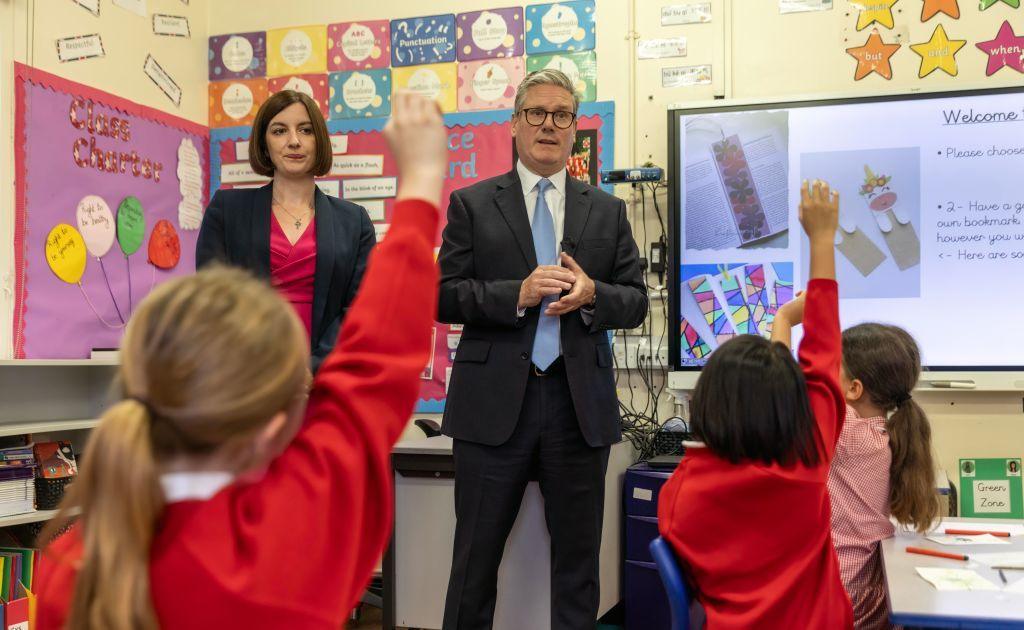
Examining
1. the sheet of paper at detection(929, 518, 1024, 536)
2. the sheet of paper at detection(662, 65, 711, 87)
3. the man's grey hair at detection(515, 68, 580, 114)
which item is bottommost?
the sheet of paper at detection(929, 518, 1024, 536)

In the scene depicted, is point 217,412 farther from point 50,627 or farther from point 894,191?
point 894,191

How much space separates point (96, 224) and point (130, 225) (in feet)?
0.59

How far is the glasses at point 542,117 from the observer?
7.82 feet

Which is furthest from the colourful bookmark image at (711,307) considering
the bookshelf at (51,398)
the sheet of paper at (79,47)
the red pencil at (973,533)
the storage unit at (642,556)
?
the sheet of paper at (79,47)

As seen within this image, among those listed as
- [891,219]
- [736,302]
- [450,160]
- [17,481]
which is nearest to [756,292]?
[736,302]

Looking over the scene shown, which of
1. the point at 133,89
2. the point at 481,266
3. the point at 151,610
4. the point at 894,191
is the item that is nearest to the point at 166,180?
the point at 133,89

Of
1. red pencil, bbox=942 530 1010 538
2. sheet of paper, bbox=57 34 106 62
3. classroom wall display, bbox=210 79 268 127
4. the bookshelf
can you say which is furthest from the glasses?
classroom wall display, bbox=210 79 268 127

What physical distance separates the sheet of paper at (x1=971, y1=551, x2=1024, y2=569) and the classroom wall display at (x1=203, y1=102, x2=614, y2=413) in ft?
7.49

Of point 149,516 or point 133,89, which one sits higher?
point 133,89

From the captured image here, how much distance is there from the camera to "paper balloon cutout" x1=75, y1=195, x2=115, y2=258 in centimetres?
343

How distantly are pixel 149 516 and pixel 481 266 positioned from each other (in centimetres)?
170

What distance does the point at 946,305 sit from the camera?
328 centimetres

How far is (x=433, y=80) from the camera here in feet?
12.9

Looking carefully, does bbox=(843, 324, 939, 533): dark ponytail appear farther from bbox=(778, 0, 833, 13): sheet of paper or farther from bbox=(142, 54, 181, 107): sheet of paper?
bbox=(142, 54, 181, 107): sheet of paper
